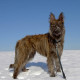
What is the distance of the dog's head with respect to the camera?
6.93 m

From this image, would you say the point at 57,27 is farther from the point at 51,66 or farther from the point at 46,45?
the point at 51,66

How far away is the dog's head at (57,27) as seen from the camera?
22.7ft

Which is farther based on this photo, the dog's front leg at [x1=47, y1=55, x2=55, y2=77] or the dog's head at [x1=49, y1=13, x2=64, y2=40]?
the dog's front leg at [x1=47, y1=55, x2=55, y2=77]

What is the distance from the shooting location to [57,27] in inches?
271

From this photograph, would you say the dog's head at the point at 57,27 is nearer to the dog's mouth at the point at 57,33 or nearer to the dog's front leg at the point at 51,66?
the dog's mouth at the point at 57,33

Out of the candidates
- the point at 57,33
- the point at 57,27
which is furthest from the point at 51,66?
the point at 57,27

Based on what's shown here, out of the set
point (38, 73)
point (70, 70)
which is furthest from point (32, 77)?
point (70, 70)

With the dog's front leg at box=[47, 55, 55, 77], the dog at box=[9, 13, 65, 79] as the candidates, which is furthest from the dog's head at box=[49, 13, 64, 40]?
the dog's front leg at box=[47, 55, 55, 77]

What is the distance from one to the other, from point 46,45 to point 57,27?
3.30ft

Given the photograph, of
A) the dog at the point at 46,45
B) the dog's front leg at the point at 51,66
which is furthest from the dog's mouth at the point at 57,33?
the dog's front leg at the point at 51,66

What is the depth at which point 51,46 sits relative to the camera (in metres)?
7.25

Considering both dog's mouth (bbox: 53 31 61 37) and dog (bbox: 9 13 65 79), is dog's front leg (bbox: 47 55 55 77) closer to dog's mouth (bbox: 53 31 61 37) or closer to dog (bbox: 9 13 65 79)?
dog (bbox: 9 13 65 79)

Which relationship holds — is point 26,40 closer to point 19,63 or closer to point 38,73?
point 19,63

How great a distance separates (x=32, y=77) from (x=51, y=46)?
4.74 feet
